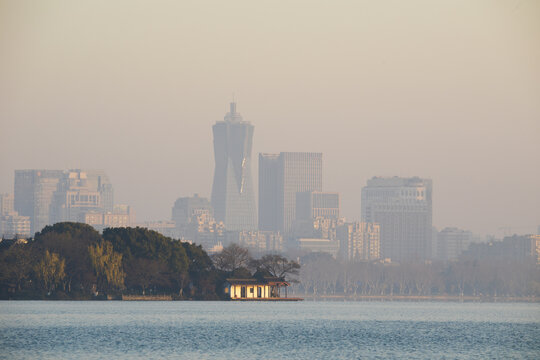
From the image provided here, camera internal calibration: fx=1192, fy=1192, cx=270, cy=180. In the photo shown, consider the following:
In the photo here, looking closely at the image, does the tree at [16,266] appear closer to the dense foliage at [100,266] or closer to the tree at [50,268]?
the dense foliage at [100,266]

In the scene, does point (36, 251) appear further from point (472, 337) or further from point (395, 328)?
point (472, 337)

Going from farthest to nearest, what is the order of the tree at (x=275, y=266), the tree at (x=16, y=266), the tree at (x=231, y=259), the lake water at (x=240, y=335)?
the tree at (x=275, y=266) → the tree at (x=231, y=259) → the tree at (x=16, y=266) → the lake water at (x=240, y=335)

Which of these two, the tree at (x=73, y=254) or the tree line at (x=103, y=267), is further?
the tree at (x=73, y=254)

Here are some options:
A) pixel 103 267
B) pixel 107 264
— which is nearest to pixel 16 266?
pixel 103 267

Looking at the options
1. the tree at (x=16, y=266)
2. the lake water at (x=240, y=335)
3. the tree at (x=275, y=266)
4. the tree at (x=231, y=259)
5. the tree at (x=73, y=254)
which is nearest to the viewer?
the lake water at (x=240, y=335)

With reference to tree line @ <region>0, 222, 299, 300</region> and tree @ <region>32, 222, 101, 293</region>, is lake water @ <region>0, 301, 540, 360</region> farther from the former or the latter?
tree @ <region>32, 222, 101, 293</region>

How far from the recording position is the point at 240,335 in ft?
292

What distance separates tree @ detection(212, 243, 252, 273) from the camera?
557 ft

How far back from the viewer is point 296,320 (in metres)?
112

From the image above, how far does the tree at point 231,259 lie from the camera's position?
16975cm

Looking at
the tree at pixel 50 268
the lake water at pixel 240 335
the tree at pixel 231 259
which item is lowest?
the lake water at pixel 240 335

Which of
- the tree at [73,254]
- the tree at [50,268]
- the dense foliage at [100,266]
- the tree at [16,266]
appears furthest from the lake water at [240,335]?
the tree at [73,254]

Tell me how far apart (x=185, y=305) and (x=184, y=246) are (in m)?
26.2

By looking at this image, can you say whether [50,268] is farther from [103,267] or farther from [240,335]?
[240,335]
